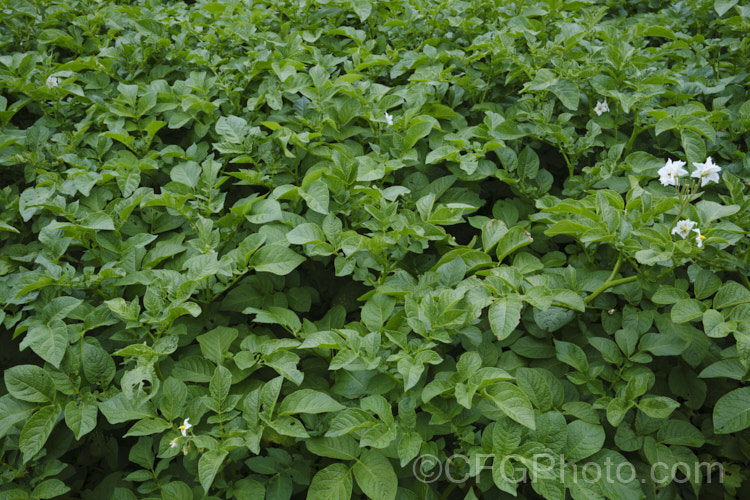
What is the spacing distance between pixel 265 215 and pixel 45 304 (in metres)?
0.72

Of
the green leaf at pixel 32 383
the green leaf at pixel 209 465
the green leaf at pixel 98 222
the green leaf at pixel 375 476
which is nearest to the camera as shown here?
the green leaf at pixel 209 465

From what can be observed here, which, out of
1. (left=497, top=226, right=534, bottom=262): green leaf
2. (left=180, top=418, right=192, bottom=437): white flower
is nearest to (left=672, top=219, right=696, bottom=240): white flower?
(left=497, top=226, right=534, bottom=262): green leaf

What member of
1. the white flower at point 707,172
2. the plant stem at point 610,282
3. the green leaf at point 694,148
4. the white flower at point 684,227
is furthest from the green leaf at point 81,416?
the green leaf at point 694,148

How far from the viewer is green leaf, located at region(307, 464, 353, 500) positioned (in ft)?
4.56

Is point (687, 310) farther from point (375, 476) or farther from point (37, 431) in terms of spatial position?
point (37, 431)

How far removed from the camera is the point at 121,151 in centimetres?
207

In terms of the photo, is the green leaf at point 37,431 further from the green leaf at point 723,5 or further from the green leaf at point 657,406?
the green leaf at point 723,5

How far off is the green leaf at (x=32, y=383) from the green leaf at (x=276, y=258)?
2.10ft

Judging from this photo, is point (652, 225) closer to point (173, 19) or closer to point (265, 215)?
point (265, 215)

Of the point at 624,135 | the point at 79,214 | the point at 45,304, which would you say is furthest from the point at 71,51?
the point at 624,135

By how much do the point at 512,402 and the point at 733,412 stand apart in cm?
61

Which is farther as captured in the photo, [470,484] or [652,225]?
[652,225]

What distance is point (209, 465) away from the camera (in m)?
1.30

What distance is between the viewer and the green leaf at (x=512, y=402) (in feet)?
4.31
